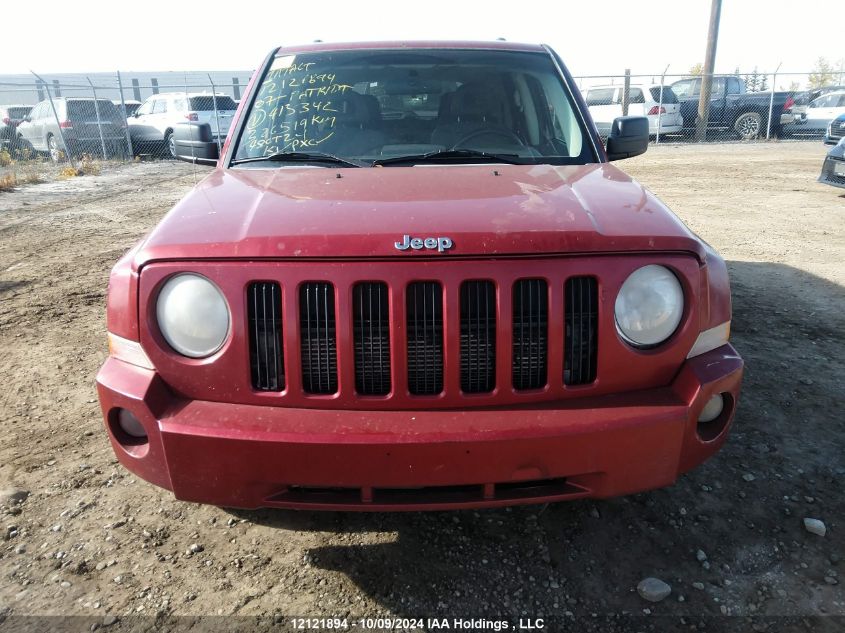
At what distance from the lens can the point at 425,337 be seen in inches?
78.0

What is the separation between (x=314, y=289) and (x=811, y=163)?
16040 mm

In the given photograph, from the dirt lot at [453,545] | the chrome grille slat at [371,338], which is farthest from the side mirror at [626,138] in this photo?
the chrome grille slat at [371,338]

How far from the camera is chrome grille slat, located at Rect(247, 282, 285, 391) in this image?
6.45 ft

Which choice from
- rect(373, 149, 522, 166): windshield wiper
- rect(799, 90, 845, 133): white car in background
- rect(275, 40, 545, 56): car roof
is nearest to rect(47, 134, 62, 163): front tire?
rect(275, 40, 545, 56): car roof

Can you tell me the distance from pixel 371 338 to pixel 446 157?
4.45ft

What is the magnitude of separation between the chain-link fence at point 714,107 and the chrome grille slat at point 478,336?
18.8m

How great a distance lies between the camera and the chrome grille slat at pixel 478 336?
77.6 inches

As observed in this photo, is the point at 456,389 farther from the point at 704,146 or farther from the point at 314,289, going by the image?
the point at 704,146

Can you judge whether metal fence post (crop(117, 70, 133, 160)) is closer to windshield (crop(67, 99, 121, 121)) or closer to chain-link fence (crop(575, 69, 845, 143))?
windshield (crop(67, 99, 121, 121))

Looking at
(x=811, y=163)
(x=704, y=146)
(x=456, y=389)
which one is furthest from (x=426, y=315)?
(x=704, y=146)

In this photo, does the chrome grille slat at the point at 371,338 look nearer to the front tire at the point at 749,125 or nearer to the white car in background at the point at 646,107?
the white car in background at the point at 646,107

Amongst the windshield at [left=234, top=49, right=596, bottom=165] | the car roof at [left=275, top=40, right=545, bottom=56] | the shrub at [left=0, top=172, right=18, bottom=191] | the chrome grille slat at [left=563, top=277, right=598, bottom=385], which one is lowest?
the shrub at [left=0, top=172, right=18, bottom=191]

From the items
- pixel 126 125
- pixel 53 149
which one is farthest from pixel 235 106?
pixel 53 149

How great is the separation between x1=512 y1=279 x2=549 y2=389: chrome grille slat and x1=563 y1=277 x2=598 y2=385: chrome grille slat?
0.23 ft
